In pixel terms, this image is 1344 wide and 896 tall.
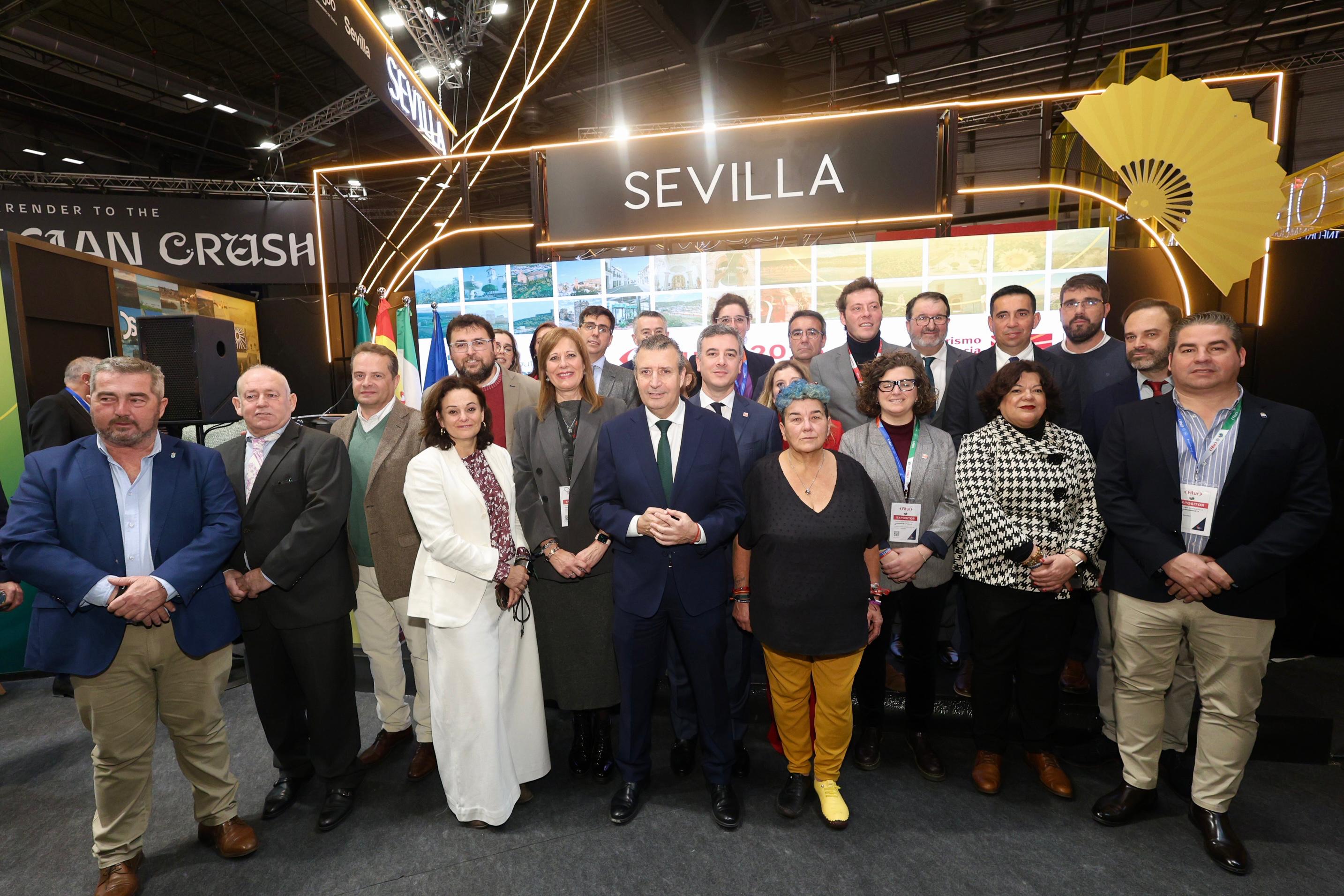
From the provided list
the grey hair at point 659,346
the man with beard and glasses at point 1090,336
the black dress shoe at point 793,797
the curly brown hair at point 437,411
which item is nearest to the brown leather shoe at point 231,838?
the curly brown hair at point 437,411

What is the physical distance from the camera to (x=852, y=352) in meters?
3.50

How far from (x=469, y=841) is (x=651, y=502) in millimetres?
1466

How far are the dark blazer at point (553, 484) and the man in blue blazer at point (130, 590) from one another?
107cm

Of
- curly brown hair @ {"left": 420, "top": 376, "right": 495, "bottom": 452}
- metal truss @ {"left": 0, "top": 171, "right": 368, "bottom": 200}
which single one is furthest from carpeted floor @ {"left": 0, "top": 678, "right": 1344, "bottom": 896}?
metal truss @ {"left": 0, "top": 171, "right": 368, "bottom": 200}

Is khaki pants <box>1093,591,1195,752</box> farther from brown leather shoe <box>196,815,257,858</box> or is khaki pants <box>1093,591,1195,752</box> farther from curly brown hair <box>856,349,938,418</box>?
brown leather shoe <box>196,815,257,858</box>

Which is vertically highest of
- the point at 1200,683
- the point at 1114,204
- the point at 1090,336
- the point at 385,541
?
the point at 1114,204

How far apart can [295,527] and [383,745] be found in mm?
1238

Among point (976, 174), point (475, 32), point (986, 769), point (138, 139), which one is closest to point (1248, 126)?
point (986, 769)

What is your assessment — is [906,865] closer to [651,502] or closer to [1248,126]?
[651,502]

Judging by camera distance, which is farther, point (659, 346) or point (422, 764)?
point (422, 764)

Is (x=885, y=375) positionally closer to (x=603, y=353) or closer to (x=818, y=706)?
(x=818, y=706)

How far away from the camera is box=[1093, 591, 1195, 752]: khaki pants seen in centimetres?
255

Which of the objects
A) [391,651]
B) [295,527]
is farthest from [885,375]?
[391,651]

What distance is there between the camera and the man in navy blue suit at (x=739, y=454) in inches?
108
